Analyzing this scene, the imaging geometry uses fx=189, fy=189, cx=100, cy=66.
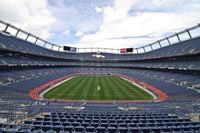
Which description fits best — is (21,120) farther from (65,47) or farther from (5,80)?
(65,47)

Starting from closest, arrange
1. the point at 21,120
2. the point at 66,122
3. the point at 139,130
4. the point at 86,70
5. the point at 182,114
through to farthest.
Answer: the point at 139,130
the point at 66,122
the point at 21,120
the point at 182,114
the point at 86,70

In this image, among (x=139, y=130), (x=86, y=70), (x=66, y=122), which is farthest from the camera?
(x=86, y=70)

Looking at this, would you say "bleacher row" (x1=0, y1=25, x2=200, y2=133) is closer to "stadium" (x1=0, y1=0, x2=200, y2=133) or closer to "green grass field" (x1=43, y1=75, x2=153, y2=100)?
"stadium" (x1=0, y1=0, x2=200, y2=133)

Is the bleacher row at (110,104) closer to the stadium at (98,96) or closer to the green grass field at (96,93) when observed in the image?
the stadium at (98,96)

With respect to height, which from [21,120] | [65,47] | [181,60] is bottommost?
[21,120]

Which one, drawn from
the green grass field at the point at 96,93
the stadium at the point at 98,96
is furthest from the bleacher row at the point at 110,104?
the green grass field at the point at 96,93

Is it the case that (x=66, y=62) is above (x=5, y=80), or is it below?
above

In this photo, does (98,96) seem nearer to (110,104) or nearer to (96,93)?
(96,93)

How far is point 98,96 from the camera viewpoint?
123ft

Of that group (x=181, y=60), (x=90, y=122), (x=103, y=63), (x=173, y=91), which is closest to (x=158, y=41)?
(x=181, y=60)

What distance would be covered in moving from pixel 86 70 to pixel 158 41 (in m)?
38.7

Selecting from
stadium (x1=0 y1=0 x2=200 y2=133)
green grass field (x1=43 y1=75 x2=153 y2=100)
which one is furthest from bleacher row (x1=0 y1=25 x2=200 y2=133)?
green grass field (x1=43 y1=75 x2=153 y2=100)

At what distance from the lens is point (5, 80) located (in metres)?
39.1

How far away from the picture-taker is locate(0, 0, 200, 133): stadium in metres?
14.6
